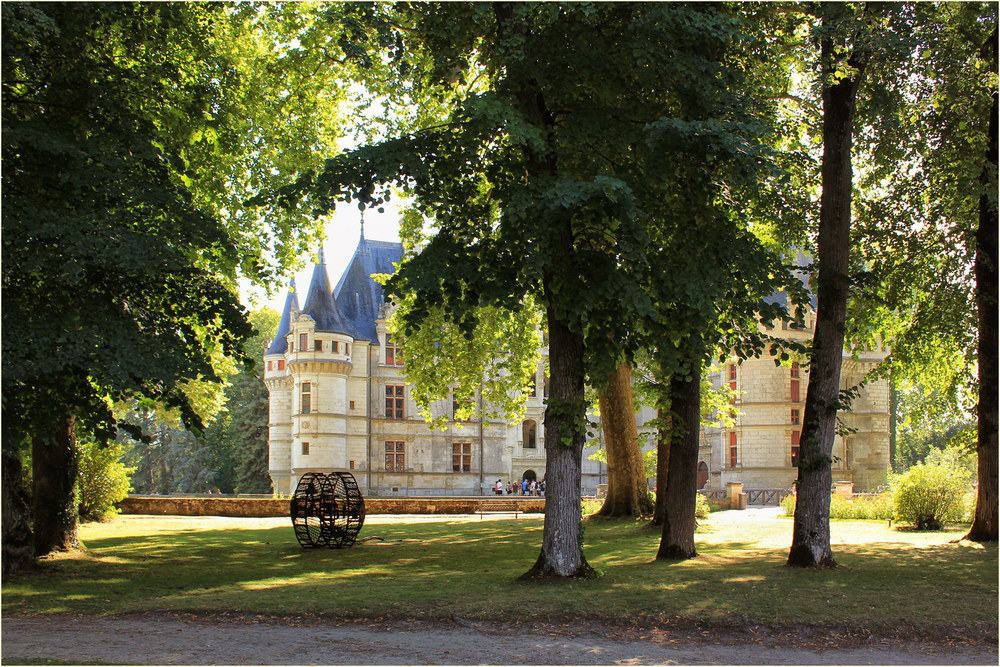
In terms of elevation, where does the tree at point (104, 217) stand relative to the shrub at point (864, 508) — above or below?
above

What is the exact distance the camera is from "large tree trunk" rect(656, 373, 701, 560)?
46.6 feet

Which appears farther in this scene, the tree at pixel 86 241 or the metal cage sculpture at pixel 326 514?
the metal cage sculpture at pixel 326 514

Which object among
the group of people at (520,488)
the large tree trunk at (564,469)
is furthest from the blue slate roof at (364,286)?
the large tree trunk at (564,469)

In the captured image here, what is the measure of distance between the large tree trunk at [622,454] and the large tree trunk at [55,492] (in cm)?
1363

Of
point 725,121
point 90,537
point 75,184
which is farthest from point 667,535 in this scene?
point 90,537

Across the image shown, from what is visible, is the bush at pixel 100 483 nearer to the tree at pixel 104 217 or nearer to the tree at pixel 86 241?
the tree at pixel 104 217

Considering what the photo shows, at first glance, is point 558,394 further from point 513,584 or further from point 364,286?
point 364,286

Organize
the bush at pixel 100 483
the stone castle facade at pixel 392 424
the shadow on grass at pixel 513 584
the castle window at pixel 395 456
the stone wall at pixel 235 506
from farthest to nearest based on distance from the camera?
the castle window at pixel 395 456 < the stone castle facade at pixel 392 424 < the stone wall at pixel 235 506 < the bush at pixel 100 483 < the shadow on grass at pixel 513 584

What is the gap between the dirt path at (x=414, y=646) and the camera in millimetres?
7910

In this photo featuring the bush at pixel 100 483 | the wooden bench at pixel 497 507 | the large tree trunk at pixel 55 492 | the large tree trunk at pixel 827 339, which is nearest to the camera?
the large tree trunk at pixel 827 339

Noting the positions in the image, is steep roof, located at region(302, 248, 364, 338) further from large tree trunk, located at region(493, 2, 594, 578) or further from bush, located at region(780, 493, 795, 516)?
large tree trunk, located at region(493, 2, 594, 578)

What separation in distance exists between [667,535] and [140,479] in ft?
189

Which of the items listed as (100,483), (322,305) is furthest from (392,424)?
(100,483)

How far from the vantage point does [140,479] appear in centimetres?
6341
